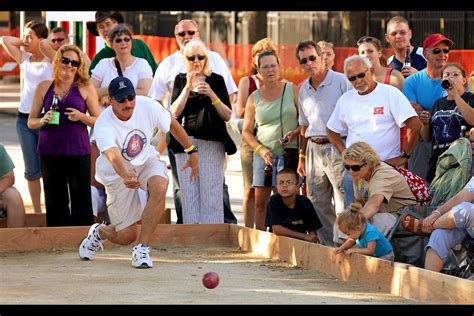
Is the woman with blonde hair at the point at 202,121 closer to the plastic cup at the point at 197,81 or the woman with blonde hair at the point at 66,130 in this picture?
the plastic cup at the point at 197,81

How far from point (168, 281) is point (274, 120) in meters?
2.50

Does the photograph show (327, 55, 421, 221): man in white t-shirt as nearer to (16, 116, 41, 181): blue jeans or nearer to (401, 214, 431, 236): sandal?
(401, 214, 431, 236): sandal

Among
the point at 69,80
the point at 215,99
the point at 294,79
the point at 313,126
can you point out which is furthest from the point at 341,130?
the point at 294,79

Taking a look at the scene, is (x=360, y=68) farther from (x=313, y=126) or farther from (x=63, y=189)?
(x=63, y=189)

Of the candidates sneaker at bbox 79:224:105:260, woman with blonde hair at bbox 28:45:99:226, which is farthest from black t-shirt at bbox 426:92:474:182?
woman with blonde hair at bbox 28:45:99:226

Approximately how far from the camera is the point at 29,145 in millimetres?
12781

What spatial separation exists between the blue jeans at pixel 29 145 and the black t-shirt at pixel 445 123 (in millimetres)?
4073

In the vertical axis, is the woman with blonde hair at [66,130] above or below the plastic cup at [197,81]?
below

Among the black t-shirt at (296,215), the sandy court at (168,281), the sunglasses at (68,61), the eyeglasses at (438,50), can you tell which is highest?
the eyeglasses at (438,50)

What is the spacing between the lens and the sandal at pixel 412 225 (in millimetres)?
9617

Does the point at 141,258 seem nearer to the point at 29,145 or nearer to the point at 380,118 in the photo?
the point at 380,118

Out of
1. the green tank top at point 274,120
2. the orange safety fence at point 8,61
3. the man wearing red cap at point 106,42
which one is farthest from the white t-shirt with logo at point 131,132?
the orange safety fence at point 8,61

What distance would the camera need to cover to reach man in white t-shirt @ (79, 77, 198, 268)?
33.7 ft

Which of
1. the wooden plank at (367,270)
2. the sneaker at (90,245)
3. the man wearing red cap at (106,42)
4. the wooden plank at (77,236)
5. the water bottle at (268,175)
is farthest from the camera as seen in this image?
the man wearing red cap at (106,42)
